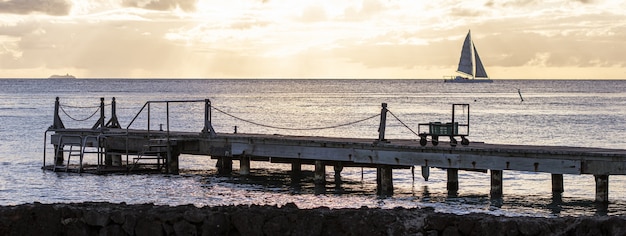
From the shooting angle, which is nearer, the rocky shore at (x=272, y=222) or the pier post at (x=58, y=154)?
the rocky shore at (x=272, y=222)

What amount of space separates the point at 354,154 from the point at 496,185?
4.25m

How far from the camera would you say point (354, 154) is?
28125 mm

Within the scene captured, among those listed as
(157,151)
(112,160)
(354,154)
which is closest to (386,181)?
(354,154)

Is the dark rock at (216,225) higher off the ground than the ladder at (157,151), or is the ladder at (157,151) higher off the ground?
the ladder at (157,151)

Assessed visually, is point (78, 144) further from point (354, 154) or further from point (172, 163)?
point (354, 154)

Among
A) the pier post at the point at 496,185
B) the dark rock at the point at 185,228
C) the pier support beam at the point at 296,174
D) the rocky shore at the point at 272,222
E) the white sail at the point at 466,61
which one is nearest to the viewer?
the rocky shore at the point at 272,222

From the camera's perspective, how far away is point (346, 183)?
31.0 metres

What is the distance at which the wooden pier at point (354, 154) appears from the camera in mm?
25016

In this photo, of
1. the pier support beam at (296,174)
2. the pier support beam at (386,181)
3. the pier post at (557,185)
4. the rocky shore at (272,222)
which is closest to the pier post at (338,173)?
the pier support beam at (296,174)

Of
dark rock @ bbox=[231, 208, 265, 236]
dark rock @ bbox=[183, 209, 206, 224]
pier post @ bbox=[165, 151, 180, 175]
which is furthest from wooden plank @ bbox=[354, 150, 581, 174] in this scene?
dark rock @ bbox=[183, 209, 206, 224]

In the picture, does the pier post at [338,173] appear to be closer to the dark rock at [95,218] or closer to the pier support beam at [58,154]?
the pier support beam at [58,154]

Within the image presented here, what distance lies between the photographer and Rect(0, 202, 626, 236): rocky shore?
15.2 m

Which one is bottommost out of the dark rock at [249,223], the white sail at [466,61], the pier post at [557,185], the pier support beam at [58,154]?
the pier post at [557,185]

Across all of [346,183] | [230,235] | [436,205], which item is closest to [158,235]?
[230,235]
